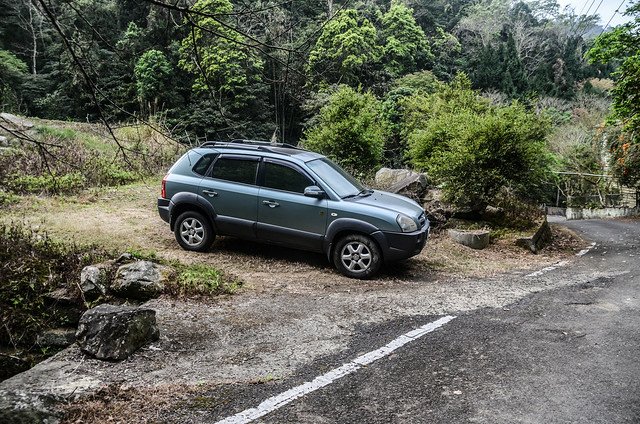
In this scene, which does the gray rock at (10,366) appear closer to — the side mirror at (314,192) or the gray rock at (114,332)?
the gray rock at (114,332)

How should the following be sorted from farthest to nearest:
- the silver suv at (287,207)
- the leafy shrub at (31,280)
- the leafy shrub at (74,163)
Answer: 1. the leafy shrub at (74,163)
2. the silver suv at (287,207)
3. the leafy shrub at (31,280)

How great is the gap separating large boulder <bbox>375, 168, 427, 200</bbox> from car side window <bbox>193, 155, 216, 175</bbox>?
17.3 feet

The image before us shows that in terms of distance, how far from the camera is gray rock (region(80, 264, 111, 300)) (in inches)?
248

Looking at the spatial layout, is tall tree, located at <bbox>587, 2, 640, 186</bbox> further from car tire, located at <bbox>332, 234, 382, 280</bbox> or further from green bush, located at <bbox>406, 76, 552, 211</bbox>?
car tire, located at <bbox>332, 234, 382, 280</bbox>

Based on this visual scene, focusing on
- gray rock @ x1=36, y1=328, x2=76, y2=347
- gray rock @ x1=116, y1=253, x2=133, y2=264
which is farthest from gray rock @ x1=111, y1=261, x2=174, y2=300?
gray rock @ x1=36, y1=328, x2=76, y2=347

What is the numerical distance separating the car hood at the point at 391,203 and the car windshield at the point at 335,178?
23 centimetres

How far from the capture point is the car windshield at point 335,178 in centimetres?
797

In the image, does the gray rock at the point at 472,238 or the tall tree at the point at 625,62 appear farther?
the tall tree at the point at 625,62

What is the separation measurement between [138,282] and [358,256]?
3.25m

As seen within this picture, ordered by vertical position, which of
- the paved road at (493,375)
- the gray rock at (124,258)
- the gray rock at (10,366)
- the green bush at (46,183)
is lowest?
the gray rock at (10,366)

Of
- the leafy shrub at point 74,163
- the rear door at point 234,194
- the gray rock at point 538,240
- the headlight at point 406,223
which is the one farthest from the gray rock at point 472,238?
the leafy shrub at point 74,163

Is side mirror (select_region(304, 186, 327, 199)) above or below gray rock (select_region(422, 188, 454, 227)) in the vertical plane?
above

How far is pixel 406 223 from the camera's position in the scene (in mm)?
7508

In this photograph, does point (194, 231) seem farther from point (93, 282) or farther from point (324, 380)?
point (324, 380)
